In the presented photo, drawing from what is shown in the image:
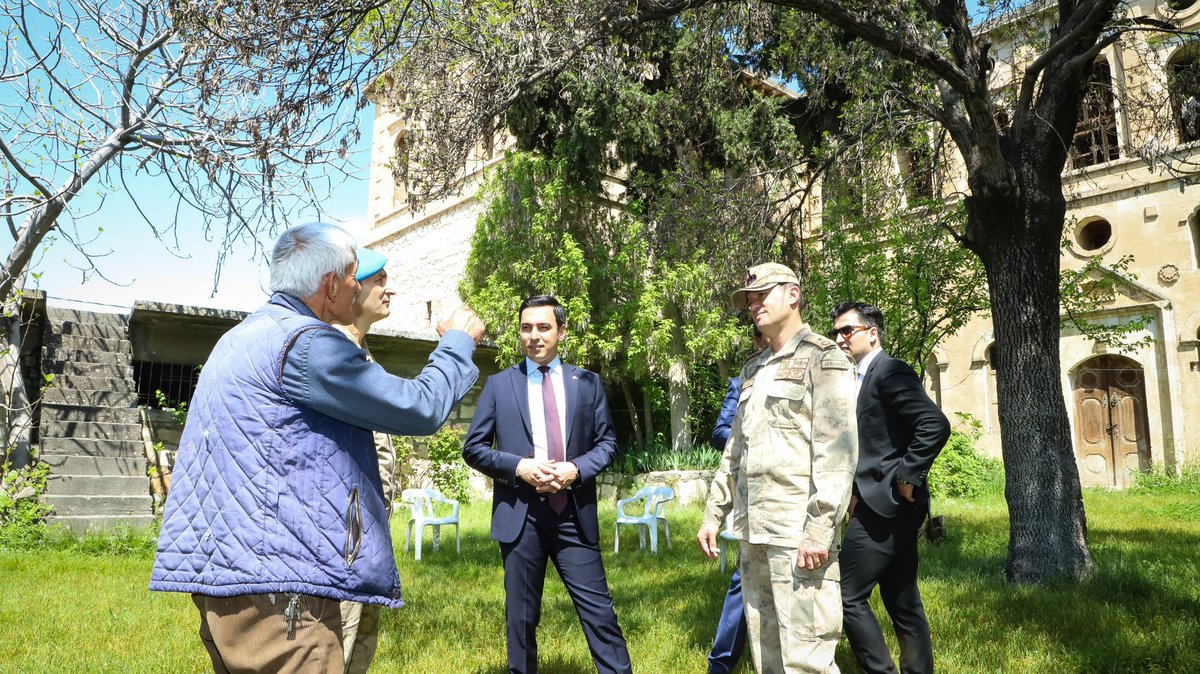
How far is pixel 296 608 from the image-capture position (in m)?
2.17

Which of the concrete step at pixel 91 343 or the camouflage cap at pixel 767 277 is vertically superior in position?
the concrete step at pixel 91 343

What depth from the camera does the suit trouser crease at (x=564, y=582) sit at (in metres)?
4.03

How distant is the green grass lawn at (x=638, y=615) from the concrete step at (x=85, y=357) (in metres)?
3.59

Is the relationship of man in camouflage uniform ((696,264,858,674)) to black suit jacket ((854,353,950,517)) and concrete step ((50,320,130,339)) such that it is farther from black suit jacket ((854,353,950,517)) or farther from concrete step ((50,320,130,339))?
concrete step ((50,320,130,339))

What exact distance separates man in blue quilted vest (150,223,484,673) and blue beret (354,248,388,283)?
11.5 inches

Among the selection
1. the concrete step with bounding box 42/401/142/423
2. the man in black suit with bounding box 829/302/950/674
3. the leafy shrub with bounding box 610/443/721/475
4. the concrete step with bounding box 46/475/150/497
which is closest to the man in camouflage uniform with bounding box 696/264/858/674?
the man in black suit with bounding box 829/302/950/674

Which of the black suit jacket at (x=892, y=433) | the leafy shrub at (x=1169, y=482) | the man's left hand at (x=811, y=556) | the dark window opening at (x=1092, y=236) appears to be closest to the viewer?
the man's left hand at (x=811, y=556)

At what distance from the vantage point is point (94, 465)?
10.5 meters

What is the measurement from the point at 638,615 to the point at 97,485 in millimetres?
7856

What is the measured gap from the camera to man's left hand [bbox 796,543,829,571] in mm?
3148

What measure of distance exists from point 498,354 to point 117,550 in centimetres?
833

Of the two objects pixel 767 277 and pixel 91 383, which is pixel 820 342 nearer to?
pixel 767 277

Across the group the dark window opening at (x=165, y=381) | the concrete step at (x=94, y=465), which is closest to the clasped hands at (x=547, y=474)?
the concrete step at (x=94, y=465)

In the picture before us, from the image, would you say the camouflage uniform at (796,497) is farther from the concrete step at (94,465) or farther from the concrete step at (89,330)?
the concrete step at (89,330)
